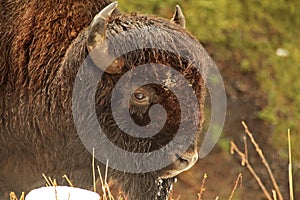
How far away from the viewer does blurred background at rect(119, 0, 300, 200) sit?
9.91m

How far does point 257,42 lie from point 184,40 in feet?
18.7

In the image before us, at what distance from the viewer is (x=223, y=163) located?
32.4 feet

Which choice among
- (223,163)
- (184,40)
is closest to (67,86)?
(184,40)

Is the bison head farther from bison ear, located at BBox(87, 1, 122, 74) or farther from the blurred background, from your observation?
the blurred background

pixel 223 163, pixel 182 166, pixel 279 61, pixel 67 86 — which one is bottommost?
pixel 223 163

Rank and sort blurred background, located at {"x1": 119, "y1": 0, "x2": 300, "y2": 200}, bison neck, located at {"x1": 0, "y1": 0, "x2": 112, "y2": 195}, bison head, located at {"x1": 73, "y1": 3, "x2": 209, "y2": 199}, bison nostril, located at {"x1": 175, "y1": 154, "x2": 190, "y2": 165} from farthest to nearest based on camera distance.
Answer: blurred background, located at {"x1": 119, "y1": 0, "x2": 300, "y2": 200}
bison neck, located at {"x1": 0, "y1": 0, "x2": 112, "y2": 195}
bison nostril, located at {"x1": 175, "y1": 154, "x2": 190, "y2": 165}
bison head, located at {"x1": 73, "y1": 3, "x2": 209, "y2": 199}

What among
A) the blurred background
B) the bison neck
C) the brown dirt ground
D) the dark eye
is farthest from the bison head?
the blurred background

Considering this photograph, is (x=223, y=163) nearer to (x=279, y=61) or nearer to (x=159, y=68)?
(x=279, y=61)

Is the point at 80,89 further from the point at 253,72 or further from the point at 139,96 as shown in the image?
the point at 253,72

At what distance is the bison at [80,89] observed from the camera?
175 inches

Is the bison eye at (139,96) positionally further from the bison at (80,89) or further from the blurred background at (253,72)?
the blurred background at (253,72)

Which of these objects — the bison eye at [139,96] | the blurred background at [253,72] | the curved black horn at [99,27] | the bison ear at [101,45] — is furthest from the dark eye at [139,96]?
the blurred background at [253,72]

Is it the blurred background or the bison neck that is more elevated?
the bison neck

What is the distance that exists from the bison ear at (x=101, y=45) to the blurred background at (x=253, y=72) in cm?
529
